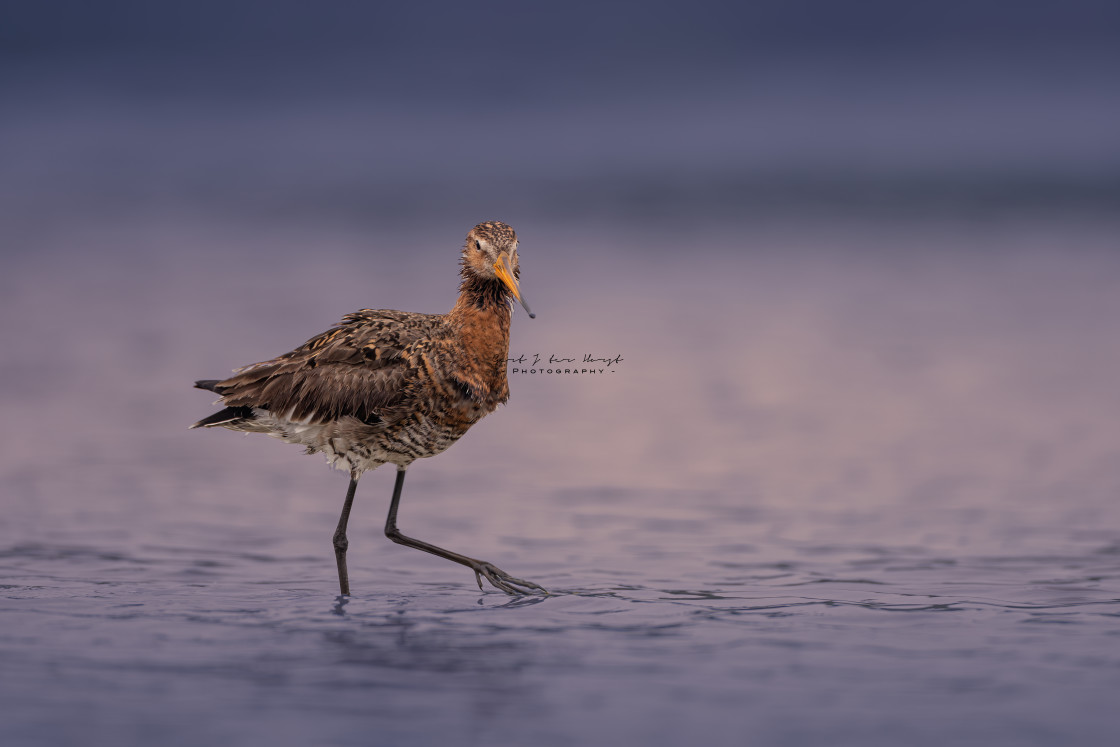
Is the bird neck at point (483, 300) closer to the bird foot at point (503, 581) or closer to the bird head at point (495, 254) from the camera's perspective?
the bird head at point (495, 254)

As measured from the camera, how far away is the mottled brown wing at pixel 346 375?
336 inches

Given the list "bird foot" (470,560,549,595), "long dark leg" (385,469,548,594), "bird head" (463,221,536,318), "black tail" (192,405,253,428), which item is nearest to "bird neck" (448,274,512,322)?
"bird head" (463,221,536,318)

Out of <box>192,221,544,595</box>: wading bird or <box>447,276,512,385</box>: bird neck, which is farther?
<box>447,276,512,385</box>: bird neck

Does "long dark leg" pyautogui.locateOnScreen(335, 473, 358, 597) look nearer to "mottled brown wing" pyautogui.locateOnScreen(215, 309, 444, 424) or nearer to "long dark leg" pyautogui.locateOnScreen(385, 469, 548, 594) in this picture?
"long dark leg" pyautogui.locateOnScreen(385, 469, 548, 594)

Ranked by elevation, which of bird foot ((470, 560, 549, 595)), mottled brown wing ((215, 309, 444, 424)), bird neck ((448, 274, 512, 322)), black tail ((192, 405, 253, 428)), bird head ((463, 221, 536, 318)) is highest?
bird head ((463, 221, 536, 318))

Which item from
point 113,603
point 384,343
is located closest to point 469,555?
point 384,343

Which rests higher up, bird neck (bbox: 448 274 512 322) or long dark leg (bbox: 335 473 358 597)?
bird neck (bbox: 448 274 512 322)

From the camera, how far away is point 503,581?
8.49 m

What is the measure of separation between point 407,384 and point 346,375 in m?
0.41

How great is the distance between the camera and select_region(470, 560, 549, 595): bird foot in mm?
8359

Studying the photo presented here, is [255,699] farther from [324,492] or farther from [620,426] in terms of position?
[620,426]

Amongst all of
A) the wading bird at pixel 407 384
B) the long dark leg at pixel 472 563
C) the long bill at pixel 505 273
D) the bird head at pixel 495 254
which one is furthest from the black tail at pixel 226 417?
the long bill at pixel 505 273

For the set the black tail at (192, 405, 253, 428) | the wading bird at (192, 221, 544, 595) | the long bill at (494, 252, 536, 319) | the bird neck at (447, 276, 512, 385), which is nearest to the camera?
the long bill at (494, 252, 536, 319)

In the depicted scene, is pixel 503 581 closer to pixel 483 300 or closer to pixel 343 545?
pixel 343 545
